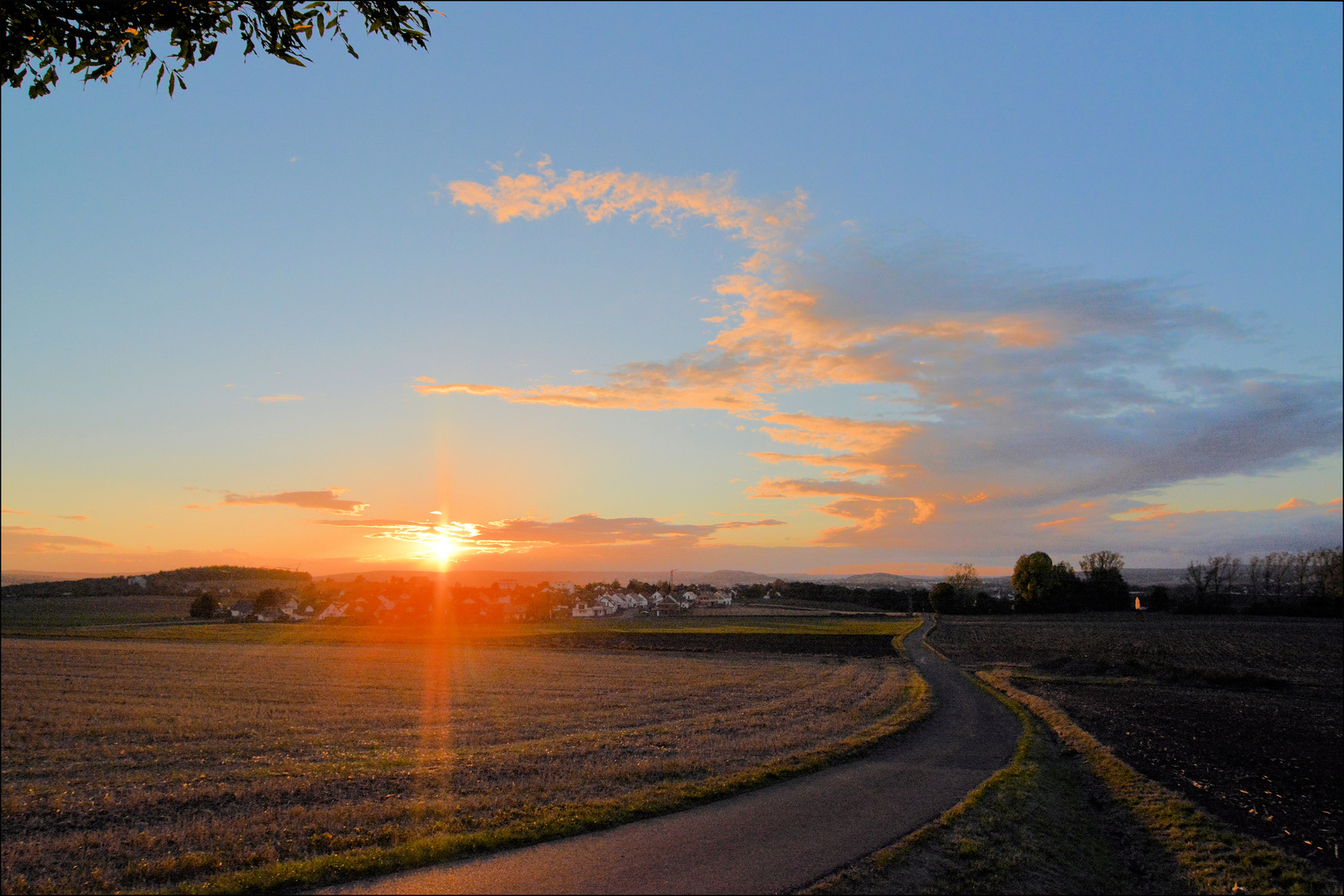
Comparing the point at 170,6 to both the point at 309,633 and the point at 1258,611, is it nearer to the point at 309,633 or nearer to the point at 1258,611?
the point at 309,633

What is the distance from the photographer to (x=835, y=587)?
13775cm

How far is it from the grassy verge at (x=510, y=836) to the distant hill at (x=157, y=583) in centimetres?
16197

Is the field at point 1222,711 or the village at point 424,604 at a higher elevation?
the field at point 1222,711

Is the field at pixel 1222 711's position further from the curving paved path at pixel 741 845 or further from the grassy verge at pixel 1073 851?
the curving paved path at pixel 741 845

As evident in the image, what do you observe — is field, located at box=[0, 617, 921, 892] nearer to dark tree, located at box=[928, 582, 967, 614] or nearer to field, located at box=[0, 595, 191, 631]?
field, located at box=[0, 595, 191, 631]

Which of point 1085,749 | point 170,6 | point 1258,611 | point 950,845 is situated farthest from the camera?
point 1258,611

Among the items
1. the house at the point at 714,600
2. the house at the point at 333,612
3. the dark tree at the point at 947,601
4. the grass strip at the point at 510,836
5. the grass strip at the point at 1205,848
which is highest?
the grass strip at the point at 510,836

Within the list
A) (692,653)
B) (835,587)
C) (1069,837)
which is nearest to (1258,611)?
(835,587)

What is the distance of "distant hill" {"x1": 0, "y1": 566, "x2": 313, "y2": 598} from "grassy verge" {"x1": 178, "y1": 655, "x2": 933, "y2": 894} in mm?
161968

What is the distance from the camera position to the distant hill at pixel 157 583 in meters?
136

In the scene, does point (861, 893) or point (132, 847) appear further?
point (132, 847)

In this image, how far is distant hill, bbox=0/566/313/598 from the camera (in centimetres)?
13638

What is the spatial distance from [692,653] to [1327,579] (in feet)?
334

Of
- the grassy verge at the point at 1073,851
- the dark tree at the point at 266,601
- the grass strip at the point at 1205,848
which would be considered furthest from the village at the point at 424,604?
the grassy verge at the point at 1073,851
